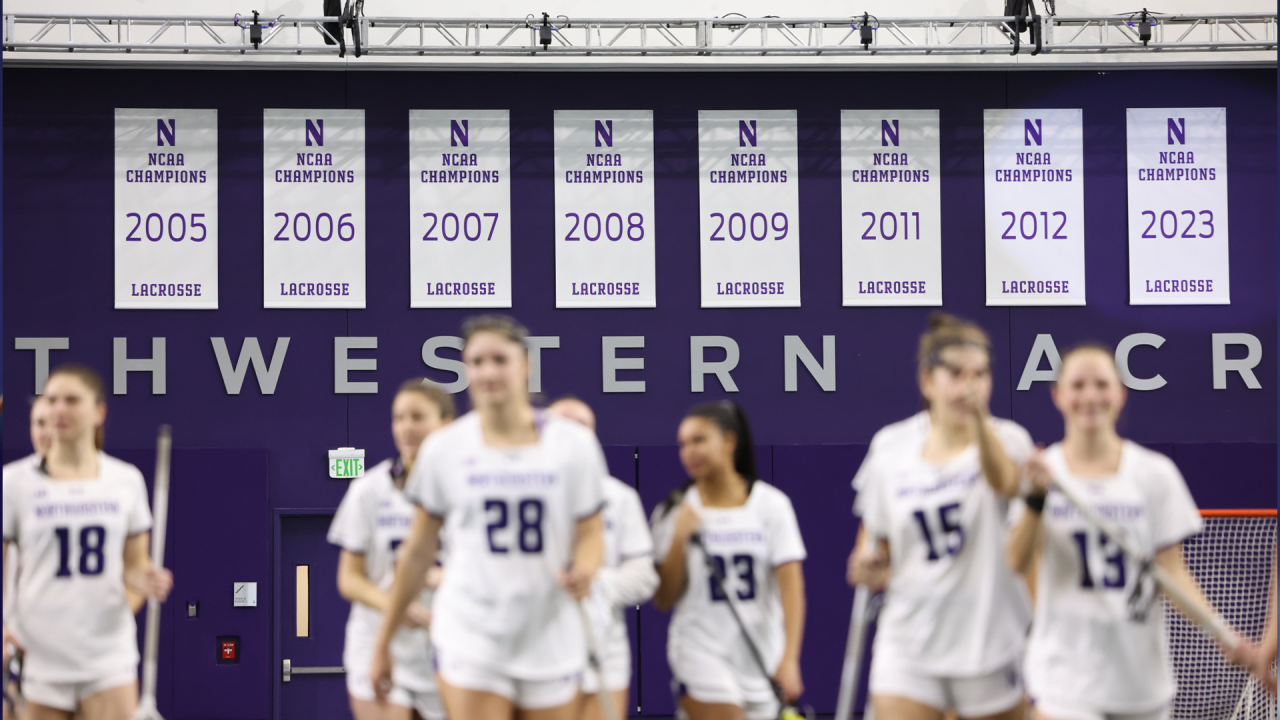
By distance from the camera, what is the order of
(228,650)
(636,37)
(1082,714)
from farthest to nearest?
1. (636,37)
2. (228,650)
3. (1082,714)

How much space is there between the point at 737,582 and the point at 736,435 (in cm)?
59

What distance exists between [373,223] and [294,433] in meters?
1.83

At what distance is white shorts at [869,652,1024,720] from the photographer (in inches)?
147

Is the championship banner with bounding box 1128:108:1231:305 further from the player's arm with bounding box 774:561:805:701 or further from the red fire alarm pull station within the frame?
the red fire alarm pull station

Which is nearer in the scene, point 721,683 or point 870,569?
point 870,569

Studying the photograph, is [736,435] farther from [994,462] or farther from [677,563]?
[994,462]

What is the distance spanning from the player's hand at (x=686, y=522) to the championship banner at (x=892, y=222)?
542cm

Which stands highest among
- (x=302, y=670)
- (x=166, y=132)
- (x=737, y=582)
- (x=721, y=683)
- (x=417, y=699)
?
(x=166, y=132)

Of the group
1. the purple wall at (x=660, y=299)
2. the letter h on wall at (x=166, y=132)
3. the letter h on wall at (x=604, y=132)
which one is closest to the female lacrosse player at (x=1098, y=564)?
the purple wall at (x=660, y=299)

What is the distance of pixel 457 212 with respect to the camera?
979 cm

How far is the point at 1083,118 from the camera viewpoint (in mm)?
10016

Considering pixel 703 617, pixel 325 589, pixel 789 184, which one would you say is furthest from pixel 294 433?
pixel 703 617

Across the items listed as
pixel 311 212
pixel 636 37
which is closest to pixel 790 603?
pixel 311 212

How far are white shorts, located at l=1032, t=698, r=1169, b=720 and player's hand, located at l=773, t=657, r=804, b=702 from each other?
3.72 feet
